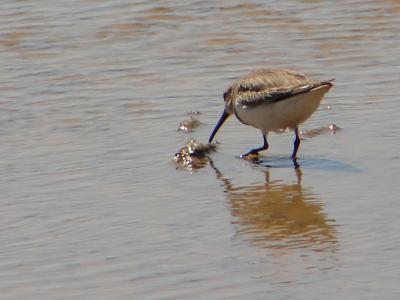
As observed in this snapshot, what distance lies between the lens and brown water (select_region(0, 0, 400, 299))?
21.0 feet

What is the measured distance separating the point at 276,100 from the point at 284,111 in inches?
4.5

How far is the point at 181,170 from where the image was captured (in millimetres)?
8820

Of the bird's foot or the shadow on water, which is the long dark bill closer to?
the bird's foot

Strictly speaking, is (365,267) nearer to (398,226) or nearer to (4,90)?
(398,226)

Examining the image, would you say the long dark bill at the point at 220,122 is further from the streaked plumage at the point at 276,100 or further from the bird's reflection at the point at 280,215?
the bird's reflection at the point at 280,215

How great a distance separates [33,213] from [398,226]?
2.31 m

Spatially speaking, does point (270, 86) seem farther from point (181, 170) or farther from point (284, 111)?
point (181, 170)

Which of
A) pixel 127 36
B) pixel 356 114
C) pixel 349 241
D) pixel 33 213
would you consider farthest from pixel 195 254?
pixel 127 36

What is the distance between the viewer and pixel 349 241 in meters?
6.82

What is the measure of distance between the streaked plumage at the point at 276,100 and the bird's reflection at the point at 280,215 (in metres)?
0.59

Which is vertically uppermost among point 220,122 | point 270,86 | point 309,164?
point 270,86

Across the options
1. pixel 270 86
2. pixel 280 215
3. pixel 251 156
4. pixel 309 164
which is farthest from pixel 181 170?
pixel 280 215

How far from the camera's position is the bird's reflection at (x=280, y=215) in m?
6.93

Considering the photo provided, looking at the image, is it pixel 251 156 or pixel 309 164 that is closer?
pixel 309 164
